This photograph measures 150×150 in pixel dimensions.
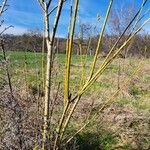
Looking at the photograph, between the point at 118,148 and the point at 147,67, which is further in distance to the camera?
the point at 147,67

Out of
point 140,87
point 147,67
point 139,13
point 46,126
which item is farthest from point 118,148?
point 147,67

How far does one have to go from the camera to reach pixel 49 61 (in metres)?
2.36

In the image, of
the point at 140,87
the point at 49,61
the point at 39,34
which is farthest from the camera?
the point at 140,87

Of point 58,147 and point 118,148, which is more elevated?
point 58,147

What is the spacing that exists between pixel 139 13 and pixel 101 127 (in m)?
4.90

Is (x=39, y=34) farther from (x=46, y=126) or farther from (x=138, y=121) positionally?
(x=138, y=121)

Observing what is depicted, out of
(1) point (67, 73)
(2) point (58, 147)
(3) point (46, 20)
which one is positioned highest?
(3) point (46, 20)

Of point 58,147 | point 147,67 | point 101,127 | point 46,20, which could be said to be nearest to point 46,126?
point 58,147

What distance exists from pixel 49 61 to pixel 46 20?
0.25 m

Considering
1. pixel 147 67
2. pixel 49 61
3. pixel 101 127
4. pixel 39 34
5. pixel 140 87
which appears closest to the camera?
pixel 49 61

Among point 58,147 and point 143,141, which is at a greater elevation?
point 58,147

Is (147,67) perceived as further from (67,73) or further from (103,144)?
(67,73)

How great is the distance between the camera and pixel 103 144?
20.6 ft

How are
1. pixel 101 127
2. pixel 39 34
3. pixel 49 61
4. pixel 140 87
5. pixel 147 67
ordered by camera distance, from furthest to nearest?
pixel 147 67, pixel 140 87, pixel 101 127, pixel 39 34, pixel 49 61
